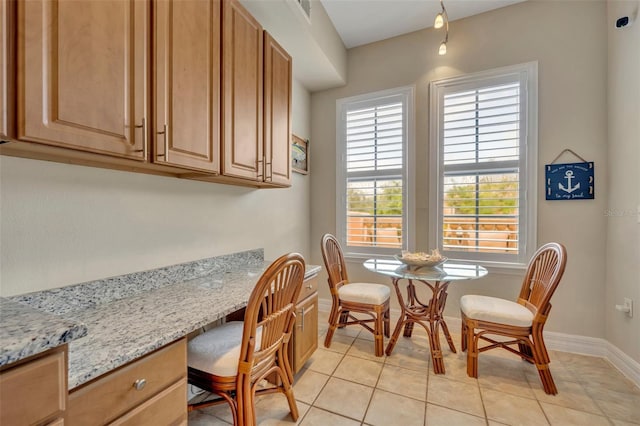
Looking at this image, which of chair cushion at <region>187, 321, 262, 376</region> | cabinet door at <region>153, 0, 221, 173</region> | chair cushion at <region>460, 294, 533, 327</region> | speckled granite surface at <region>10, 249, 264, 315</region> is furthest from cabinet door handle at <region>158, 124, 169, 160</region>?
chair cushion at <region>460, 294, 533, 327</region>

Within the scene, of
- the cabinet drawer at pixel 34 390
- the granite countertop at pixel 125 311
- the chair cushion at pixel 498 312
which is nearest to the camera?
the cabinet drawer at pixel 34 390

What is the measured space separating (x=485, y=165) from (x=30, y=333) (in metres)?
3.08

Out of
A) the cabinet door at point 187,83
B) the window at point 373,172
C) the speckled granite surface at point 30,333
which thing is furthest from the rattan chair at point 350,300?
the speckled granite surface at point 30,333

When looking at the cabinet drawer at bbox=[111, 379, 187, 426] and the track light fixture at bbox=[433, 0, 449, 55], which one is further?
the track light fixture at bbox=[433, 0, 449, 55]

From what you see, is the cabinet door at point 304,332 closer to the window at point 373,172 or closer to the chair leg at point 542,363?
the window at point 373,172

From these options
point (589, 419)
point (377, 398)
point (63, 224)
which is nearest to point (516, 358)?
point (589, 419)

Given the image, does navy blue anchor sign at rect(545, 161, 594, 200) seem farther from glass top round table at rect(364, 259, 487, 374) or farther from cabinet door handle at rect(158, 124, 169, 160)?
cabinet door handle at rect(158, 124, 169, 160)

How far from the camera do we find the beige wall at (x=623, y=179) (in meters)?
1.90

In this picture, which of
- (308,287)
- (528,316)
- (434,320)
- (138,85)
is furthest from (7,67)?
(528,316)

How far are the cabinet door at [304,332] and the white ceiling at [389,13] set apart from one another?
265 cm

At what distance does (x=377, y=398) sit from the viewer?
172cm

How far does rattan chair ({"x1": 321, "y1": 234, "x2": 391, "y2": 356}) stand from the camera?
88.0 inches

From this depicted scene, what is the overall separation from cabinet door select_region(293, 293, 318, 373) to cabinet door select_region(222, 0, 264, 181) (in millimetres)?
956

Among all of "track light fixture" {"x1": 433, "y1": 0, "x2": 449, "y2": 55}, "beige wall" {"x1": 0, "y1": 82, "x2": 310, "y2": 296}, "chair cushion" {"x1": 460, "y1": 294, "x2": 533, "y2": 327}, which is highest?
"track light fixture" {"x1": 433, "y1": 0, "x2": 449, "y2": 55}
